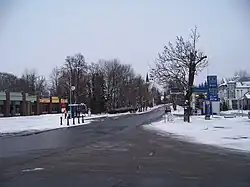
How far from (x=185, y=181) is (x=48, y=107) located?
97.7 meters

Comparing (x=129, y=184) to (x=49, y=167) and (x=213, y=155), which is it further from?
(x=213, y=155)

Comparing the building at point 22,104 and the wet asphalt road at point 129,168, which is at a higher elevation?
the building at point 22,104

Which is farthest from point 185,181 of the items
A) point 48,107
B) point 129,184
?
point 48,107

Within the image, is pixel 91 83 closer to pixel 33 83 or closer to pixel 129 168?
pixel 33 83

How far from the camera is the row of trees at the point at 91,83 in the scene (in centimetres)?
9531

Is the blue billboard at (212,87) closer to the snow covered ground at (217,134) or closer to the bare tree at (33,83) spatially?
the snow covered ground at (217,134)

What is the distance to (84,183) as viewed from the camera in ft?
32.0

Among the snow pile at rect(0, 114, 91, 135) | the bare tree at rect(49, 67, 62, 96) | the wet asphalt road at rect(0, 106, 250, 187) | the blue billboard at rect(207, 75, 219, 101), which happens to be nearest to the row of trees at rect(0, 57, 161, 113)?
the bare tree at rect(49, 67, 62, 96)

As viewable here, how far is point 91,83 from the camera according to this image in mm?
99062

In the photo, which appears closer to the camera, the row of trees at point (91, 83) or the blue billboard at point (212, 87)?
the blue billboard at point (212, 87)

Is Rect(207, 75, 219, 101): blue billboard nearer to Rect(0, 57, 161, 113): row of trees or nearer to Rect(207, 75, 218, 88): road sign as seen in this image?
Rect(207, 75, 218, 88): road sign

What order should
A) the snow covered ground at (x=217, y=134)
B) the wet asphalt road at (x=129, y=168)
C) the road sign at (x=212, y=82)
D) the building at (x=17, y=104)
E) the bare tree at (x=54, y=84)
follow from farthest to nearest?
the bare tree at (x=54, y=84), the building at (x=17, y=104), the road sign at (x=212, y=82), the snow covered ground at (x=217, y=134), the wet asphalt road at (x=129, y=168)

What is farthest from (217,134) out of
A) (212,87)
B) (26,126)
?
(26,126)

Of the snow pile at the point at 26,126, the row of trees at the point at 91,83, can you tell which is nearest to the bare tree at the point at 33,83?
the row of trees at the point at 91,83
